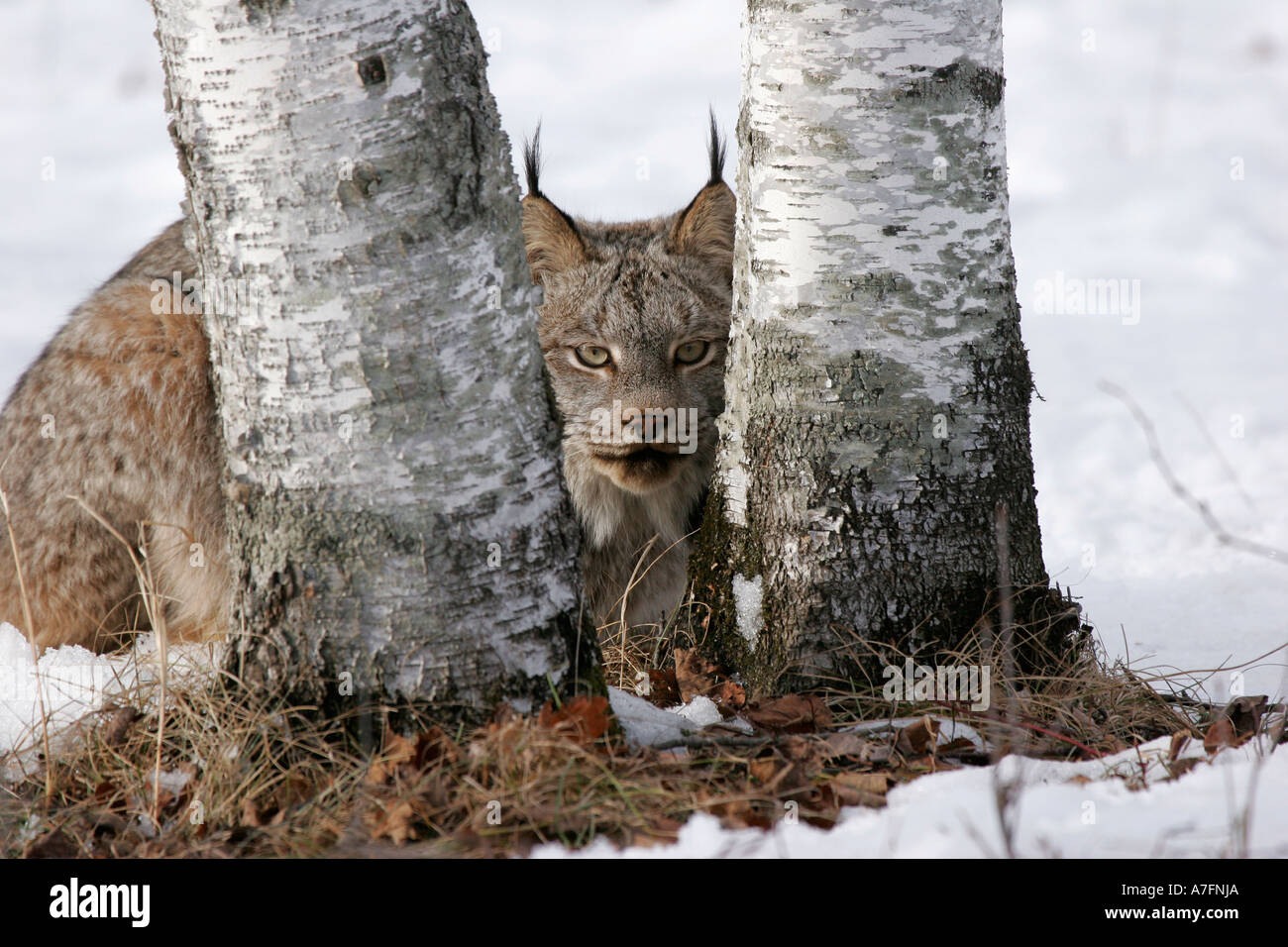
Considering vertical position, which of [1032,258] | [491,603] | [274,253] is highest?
[1032,258]

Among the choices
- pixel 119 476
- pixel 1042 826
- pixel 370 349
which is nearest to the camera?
pixel 1042 826

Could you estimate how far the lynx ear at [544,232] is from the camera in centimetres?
369

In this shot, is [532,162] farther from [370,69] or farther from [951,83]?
[370,69]

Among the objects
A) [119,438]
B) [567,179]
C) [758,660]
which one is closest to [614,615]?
[758,660]

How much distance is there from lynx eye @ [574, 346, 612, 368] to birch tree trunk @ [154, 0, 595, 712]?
52.6 inches

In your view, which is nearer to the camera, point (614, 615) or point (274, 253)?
point (274, 253)

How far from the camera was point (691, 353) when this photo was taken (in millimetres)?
3629

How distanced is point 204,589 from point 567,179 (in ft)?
18.3

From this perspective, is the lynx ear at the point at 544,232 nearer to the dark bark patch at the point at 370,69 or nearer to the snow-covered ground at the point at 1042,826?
the dark bark patch at the point at 370,69

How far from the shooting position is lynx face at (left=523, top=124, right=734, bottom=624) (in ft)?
11.4

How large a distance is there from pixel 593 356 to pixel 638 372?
0.64 ft

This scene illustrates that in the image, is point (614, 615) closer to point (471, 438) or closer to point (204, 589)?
point (204, 589)

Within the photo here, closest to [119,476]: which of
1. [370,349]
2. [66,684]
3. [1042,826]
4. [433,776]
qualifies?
[66,684]

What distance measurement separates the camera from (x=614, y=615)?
3.65m
